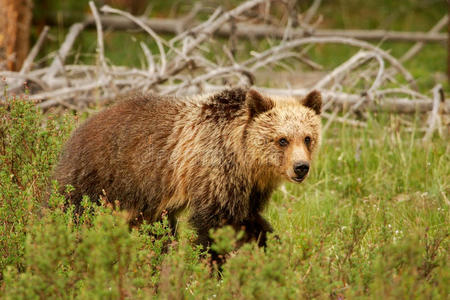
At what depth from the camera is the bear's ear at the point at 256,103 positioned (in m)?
4.26

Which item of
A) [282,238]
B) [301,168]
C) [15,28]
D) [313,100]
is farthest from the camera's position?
[15,28]

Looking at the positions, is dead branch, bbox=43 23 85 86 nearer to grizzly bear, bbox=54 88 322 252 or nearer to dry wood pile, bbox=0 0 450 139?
dry wood pile, bbox=0 0 450 139

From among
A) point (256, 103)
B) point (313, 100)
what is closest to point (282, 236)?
point (256, 103)

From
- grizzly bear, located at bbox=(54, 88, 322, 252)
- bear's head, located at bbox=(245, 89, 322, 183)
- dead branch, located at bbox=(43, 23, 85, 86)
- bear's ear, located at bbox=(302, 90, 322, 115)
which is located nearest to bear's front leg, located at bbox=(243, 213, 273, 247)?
grizzly bear, located at bbox=(54, 88, 322, 252)

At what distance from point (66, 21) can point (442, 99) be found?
640cm

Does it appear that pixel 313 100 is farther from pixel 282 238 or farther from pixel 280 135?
pixel 282 238

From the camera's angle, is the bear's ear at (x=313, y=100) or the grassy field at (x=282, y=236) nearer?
the grassy field at (x=282, y=236)

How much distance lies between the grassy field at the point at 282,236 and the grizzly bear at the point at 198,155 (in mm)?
268

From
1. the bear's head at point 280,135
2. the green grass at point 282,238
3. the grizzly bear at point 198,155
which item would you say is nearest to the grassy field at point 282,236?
the green grass at point 282,238

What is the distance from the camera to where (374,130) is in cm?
626

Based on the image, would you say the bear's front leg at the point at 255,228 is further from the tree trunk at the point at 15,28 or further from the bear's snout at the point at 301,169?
the tree trunk at the point at 15,28

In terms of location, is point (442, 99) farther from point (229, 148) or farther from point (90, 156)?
point (90, 156)

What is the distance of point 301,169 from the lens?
4.06 meters

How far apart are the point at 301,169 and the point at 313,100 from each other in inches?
25.5
